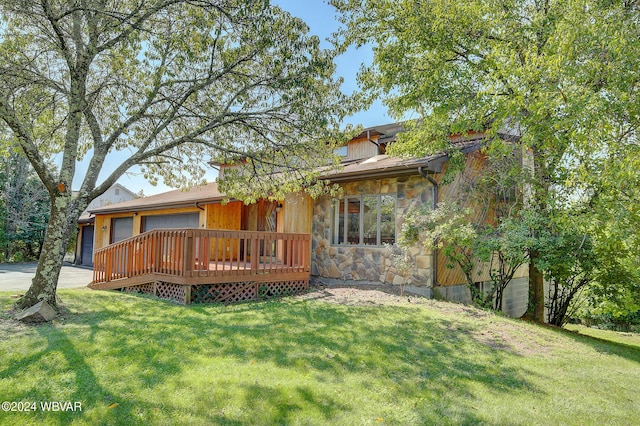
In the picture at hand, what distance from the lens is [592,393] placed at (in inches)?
150

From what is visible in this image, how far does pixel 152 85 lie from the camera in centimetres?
803

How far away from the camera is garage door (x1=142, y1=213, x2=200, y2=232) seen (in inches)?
584

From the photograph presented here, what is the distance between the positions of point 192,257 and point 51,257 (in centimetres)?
233

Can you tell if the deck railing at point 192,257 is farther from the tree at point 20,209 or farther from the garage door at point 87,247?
the tree at point 20,209

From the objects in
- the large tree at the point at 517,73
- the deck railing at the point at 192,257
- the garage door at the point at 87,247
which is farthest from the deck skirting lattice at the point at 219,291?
the garage door at the point at 87,247

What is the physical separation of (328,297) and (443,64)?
635cm

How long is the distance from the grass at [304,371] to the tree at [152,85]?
2.53 m

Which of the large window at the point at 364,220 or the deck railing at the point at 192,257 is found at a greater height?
the large window at the point at 364,220

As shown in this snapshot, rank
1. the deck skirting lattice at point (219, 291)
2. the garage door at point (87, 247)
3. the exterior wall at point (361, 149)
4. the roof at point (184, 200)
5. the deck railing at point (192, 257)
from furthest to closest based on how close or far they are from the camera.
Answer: the garage door at point (87, 247), the exterior wall at point (361, 149), the roof at point (184, 200), the deck skirting lattice at point (219, 291), the deck railing at point (192, 257)

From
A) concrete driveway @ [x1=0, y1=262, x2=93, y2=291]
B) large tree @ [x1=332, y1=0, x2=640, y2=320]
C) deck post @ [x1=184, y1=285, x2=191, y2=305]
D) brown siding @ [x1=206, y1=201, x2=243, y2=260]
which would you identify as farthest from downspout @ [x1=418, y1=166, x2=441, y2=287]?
concrete driveway @ [x1=0, y1=262, x2=93, y2=291]

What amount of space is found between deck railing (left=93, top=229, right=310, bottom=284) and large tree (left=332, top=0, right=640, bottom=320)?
398 cm

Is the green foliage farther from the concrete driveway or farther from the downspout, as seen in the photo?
the concrete driveway

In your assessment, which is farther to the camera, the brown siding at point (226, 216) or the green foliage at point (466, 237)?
the brown siding at point (226, 216)

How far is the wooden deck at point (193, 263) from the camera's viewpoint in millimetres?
Answer: 7652
